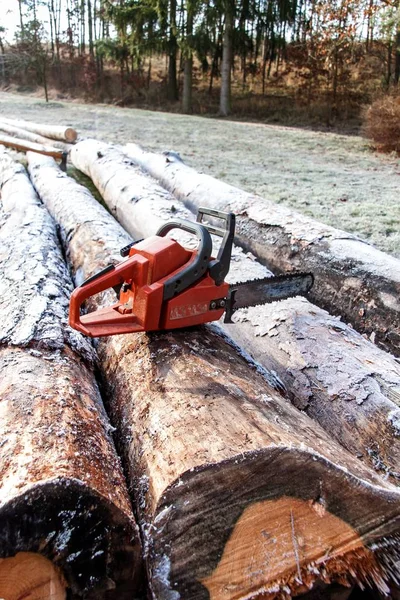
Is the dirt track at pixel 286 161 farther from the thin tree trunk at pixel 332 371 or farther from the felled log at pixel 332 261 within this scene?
the thin tree trunk at pixel 332 371

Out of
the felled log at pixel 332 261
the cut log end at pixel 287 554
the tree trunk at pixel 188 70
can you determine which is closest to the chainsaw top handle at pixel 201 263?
the cut log end at pixel 287 554

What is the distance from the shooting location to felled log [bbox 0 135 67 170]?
7.69m

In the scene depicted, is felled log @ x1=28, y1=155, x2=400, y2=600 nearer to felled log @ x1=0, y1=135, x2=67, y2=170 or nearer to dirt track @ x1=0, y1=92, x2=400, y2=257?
dirt track @ x1=0, y1=92, x2=400, y2=257

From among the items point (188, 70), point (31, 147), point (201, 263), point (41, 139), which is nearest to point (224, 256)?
point (201, 263)

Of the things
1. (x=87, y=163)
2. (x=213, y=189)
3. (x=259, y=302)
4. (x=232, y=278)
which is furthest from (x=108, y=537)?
(x=87, y=163)

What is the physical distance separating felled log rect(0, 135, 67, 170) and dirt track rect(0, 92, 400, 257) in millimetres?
2463

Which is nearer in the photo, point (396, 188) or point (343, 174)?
point (396, 188)

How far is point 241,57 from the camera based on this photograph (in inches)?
826

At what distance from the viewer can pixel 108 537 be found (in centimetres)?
134

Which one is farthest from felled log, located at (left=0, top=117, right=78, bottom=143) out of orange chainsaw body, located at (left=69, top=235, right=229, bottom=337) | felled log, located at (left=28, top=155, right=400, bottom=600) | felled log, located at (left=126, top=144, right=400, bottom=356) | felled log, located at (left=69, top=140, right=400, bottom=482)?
felled log, located at (left=28, top=155, right=400, bottom=600)

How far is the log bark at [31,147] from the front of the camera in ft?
25.4

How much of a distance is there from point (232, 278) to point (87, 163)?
4.85m

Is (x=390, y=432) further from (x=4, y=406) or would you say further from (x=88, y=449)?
(x=4, y=406)

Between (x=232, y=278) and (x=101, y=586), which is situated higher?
(x=232, y=278)
